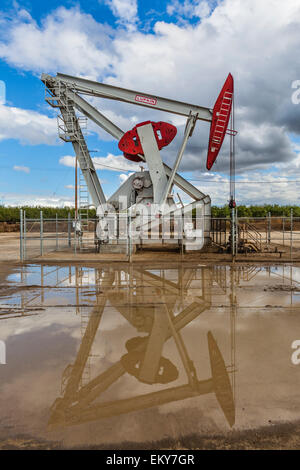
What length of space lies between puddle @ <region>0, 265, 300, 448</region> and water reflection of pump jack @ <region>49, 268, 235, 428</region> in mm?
14

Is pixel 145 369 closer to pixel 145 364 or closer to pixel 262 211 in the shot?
pixel 145 364

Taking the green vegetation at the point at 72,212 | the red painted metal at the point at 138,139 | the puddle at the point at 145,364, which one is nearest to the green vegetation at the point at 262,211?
the green vegetation at the point at 72,212

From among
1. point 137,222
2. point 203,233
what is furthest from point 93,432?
point 203,233

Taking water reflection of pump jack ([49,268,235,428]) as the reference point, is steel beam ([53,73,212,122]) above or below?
above

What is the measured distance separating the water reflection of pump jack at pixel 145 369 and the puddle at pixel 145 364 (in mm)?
14

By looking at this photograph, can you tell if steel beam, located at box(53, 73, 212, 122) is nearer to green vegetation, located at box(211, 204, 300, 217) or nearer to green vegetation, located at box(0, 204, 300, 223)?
green vegetation, located at box(0, 204, 300, 223)

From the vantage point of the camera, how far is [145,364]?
4.34 m

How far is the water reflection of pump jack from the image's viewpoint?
337 centimetres

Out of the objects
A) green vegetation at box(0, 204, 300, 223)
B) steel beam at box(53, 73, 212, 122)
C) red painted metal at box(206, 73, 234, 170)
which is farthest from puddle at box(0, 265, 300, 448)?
green vegetation at box(0, 204, 300, 223)

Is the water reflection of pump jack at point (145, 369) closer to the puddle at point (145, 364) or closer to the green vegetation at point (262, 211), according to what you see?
the puddle at point (145, 364)

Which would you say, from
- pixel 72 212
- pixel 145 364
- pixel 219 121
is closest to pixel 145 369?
pixel 145 364

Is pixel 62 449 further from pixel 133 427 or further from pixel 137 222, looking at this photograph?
pixel 137 222

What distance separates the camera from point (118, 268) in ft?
42.0
